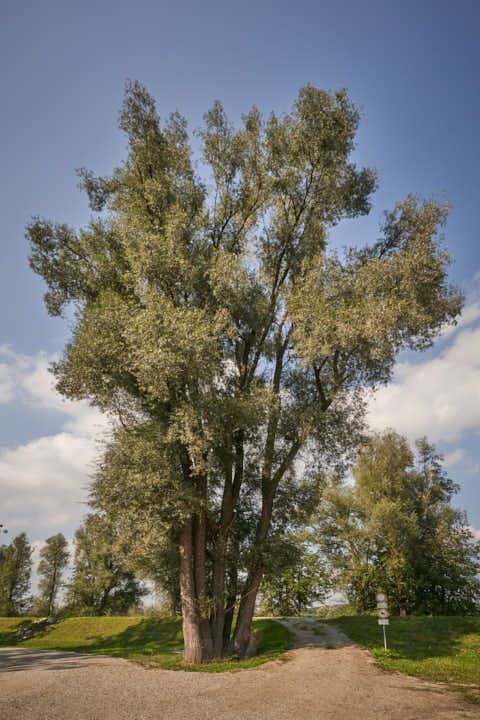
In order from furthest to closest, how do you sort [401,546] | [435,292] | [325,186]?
[401,546] → [325,186] → [435,292]

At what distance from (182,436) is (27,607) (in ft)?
166

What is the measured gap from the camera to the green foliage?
4994 cm

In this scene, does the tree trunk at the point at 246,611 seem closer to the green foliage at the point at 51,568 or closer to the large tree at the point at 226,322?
the large tree at the point at 226,322

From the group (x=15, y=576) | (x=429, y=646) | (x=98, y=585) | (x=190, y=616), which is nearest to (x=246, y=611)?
(x=190, y=616)

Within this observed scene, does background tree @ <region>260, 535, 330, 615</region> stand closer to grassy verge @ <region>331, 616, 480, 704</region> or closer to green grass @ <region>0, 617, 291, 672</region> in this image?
grassy verge @ <region>331, 616, 480, 704</region>

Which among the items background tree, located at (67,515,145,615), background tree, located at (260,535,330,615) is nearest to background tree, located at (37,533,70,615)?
background tree, located at (67,515,145,615)

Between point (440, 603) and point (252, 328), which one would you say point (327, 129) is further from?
point (440, 603)

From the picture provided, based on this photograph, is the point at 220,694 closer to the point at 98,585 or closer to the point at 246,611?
the point at 246,611

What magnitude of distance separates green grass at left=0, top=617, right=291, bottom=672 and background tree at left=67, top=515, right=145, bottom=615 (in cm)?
853

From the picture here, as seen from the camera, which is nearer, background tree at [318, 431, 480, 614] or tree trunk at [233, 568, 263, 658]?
tree trunk at [233, 568, 263, 658]

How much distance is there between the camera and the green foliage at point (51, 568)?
49938 mm

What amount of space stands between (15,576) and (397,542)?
44255 mm

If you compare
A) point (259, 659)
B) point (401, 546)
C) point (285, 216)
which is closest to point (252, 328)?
point (285, 216)

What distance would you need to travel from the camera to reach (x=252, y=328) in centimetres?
1733
